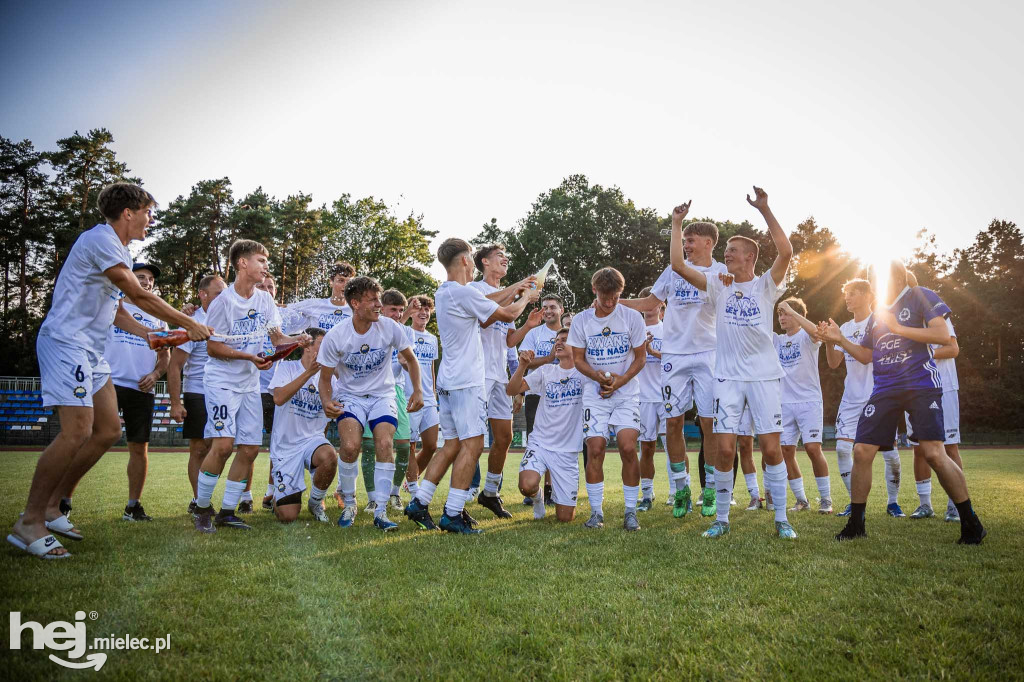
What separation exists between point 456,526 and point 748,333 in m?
3.38

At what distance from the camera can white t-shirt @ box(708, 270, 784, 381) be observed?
19.2ft

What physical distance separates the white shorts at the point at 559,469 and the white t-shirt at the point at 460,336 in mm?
1542

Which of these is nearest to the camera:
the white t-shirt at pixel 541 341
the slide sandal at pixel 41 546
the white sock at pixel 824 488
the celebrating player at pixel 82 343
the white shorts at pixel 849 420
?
the slide sandal at pixel 41 546

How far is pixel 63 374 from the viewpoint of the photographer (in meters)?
4.51

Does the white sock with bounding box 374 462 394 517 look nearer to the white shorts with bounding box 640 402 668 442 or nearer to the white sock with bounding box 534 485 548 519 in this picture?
the white sock with bounding box 534 485 548 519

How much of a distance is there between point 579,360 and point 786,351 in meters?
3.36

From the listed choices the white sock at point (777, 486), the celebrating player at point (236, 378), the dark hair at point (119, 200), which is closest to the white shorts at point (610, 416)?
the white sock at point (777, 486)

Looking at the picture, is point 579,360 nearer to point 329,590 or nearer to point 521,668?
point 329,590

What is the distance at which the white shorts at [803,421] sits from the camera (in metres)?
7.74

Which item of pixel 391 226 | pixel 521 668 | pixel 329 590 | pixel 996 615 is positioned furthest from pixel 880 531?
pixel 391 226

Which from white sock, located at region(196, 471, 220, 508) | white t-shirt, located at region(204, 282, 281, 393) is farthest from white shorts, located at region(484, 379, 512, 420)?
white sock, located at region(196, 471, 220, 508)

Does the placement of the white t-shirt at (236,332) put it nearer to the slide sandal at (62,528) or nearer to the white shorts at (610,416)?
the slide sandal at (62,528)

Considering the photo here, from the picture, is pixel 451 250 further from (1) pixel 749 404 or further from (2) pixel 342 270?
(1) pixel 749 404

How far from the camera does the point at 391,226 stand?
43375mm
